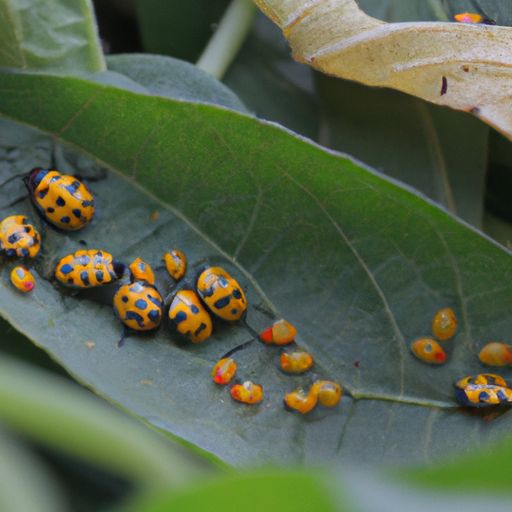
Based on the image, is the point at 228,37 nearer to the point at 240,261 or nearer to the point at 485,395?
the point at 240,261

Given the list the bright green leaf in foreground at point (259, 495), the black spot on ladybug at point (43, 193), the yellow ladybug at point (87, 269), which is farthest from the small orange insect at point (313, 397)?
the bright green leaf in foreground at point (259, 495)

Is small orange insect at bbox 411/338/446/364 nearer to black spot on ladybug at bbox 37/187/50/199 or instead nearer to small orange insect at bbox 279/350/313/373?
small orange insect at bbox 279/350/313/373

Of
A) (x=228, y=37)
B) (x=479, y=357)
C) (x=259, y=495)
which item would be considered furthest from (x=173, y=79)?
A: (x=259, y=495)

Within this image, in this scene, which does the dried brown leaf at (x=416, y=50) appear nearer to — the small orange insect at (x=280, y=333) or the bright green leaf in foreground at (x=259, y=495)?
the small orange insect at (x=280, y=333)

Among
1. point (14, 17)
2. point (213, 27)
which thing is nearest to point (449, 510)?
point (14, 17)

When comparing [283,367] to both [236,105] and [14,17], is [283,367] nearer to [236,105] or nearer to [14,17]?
[236,105]
